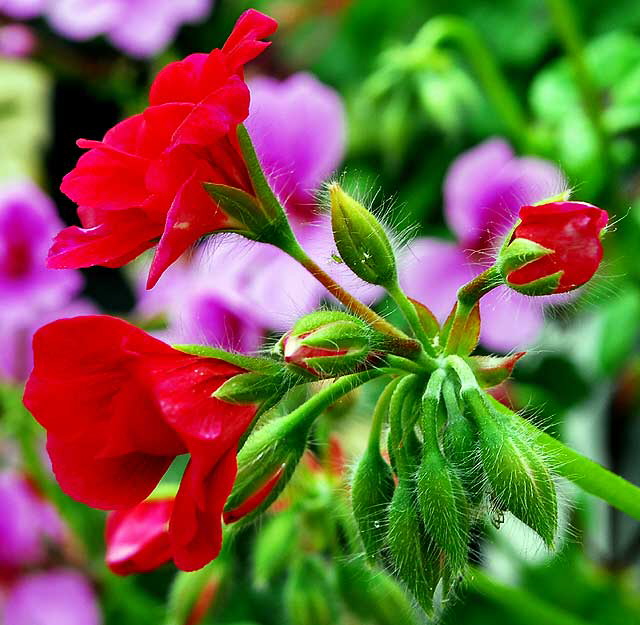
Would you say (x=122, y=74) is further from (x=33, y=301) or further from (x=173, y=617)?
(x=173, y=617)

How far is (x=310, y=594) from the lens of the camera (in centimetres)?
78

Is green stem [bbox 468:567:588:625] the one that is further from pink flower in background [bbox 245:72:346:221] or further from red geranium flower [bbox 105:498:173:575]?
pink flower in background [bbox 245:72:346:221]

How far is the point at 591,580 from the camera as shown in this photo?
1.26 metres

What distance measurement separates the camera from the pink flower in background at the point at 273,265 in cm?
98

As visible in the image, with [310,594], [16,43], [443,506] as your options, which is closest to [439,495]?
[443,506]

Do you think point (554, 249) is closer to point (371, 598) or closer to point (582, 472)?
point (582, 472)

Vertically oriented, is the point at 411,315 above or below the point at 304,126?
above

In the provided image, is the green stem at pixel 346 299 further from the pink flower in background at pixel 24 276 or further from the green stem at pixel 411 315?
the pink flower in background at pixel 24 276

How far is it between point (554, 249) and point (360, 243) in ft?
0.32

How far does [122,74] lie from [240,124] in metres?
1.20

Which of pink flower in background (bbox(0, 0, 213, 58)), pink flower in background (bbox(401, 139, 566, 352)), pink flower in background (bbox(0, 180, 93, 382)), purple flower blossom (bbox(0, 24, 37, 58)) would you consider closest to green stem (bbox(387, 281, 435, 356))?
pink flower in background (bbox(401, 139, 566, 352))

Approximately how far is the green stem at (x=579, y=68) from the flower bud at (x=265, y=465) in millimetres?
656

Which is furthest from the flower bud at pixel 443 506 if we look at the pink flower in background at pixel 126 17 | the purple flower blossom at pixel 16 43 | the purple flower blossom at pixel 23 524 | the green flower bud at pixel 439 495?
the purple flower blossom at pixel 16 43

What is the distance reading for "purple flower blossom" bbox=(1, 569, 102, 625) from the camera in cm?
124
